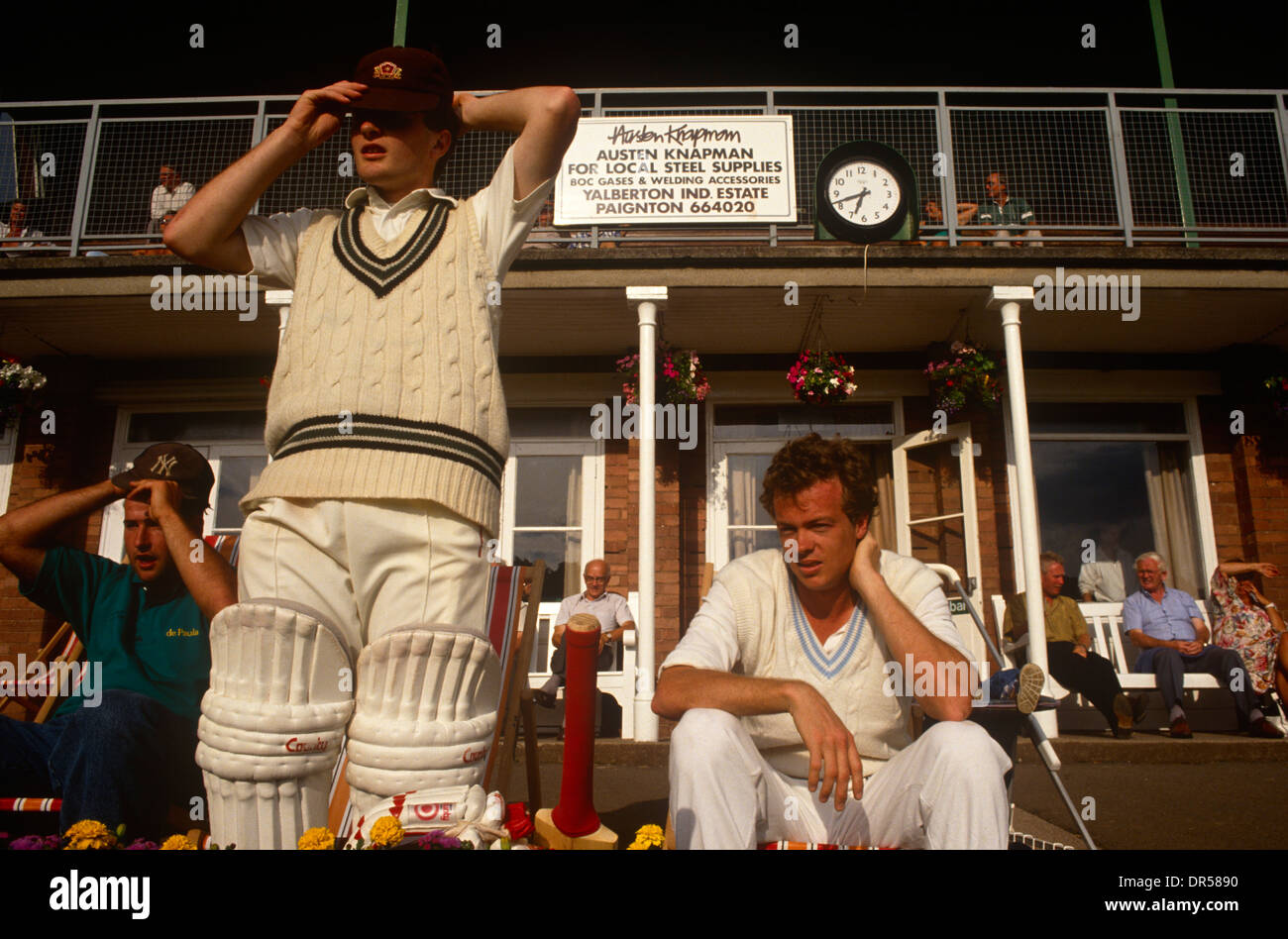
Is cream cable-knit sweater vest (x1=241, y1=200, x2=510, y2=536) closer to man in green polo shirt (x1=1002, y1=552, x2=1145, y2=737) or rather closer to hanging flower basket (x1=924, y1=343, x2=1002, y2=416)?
man in green polo shirt (x1=1002, y1=552, x2=1145, y2=737)

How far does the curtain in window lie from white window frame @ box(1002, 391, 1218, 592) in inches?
2.7

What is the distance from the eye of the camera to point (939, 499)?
7.04 metres

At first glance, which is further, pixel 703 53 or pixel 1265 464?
pixel 703 53

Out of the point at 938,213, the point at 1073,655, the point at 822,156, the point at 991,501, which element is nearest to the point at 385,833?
the point at 1073,655

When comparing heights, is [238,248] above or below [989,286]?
below

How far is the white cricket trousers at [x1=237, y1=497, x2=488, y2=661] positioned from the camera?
4.78 feet

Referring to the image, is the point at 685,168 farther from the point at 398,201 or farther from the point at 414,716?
the point at 414,716

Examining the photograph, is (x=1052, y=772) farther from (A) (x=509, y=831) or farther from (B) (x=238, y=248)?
(B) (x=238, y=248)

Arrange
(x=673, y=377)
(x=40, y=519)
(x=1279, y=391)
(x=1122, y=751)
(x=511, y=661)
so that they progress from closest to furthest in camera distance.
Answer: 1. (x=40, y=519)
2. (x=511, y=661)
3. (x=1122, y=751)
4. (x=673, y=377)
5. (x=1279, y=391)

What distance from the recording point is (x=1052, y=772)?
8.95ft

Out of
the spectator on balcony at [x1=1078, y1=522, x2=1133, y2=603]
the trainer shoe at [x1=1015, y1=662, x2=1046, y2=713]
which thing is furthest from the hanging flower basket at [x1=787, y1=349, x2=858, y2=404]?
the trainer shoe at [x1=1015, y1=662, x2=1046, y2=713]

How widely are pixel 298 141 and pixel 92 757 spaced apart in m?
1.69

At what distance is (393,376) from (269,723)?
0.66m

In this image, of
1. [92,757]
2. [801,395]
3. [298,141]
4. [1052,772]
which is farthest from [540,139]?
[801,395]
